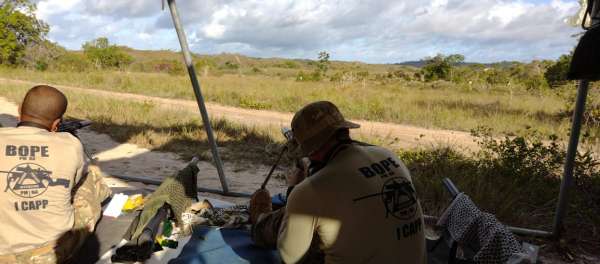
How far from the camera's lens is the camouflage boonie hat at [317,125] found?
2018mm

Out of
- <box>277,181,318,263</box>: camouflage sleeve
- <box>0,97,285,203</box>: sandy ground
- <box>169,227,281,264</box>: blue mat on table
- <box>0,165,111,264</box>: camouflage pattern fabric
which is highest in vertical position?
<box>277,181,318,263</box>: camouflage sleeve

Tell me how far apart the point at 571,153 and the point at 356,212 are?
2.52 m

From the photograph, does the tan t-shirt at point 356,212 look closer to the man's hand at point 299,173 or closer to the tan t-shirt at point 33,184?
the man's hand at point 299,173

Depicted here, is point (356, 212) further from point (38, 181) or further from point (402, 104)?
point (402, 104)

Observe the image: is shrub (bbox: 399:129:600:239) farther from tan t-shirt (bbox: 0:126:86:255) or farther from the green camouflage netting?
tan t-shirt (bbox: 0:126:86:255)

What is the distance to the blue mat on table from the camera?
287 centimetres

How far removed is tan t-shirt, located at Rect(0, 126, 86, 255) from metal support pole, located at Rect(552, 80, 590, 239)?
3409 millimetres

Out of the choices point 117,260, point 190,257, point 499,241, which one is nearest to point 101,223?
point 117,260

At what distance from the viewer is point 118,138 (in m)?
7.64

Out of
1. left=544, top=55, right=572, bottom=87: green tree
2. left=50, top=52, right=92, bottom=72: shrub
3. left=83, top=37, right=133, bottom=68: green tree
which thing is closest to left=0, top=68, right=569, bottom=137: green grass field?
left=544, top=55, right=572, bottom=87: green tree

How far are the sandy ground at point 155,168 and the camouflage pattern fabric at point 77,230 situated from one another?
1724mm

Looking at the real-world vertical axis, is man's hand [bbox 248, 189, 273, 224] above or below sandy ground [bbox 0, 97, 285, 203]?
above

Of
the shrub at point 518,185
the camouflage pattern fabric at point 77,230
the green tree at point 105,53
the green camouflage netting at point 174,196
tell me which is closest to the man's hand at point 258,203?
the green camouflage netting at point 174,196

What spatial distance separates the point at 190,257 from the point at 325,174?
1406mm
